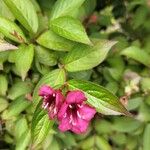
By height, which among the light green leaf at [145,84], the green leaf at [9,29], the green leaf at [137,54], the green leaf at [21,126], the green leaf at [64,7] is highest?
the green leaf at [9,29]

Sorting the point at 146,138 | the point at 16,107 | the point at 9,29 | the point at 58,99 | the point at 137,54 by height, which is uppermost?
the point at 9,29

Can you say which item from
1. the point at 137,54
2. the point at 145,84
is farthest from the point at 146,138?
the point at 137,54

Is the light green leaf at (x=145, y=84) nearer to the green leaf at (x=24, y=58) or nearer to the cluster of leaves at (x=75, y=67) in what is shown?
the cluster of leaves at (x=75, y=67)

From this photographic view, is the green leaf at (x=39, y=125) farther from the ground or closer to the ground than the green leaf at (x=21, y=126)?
farther from the ground

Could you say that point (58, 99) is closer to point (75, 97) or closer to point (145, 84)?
point (75, 97)

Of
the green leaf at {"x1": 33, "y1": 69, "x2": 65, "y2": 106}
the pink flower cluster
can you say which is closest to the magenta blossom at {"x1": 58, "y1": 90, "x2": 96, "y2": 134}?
the pink flower cluster

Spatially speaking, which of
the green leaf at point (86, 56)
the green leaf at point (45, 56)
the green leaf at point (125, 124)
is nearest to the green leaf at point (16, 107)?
the green leaf at point (45, 56)

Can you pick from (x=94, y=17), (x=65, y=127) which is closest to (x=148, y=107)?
(x=94, y=17)
